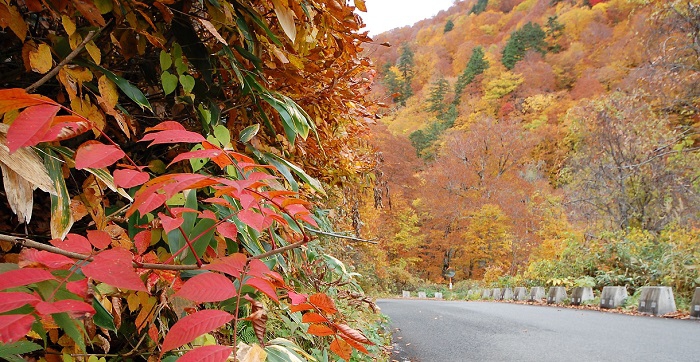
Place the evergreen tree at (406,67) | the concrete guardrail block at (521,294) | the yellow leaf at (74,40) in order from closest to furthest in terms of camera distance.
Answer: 1. the yellow leaf at (74,40)
2. the concrete guardrail block at (521,294)
3. the evergreen tree at (406,67)

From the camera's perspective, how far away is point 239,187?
1.66ft

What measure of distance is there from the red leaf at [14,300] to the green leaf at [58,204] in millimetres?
251

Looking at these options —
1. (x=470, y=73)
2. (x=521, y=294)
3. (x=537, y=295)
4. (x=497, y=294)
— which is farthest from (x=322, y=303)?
(x=470, y=73)

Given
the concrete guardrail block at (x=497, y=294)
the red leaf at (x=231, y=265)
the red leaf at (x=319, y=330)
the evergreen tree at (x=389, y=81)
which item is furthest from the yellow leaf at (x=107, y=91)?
the concrete guardrail block at (x=497, y=294)

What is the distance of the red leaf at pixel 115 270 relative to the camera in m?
0.44

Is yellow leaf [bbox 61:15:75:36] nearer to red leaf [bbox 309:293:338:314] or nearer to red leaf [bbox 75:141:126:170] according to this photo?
red leaf [bbox 75:141:126:170]

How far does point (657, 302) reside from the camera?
6.39 metres

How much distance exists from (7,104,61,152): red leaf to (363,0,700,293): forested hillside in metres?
1.66

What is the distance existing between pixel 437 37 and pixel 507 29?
8.70 m

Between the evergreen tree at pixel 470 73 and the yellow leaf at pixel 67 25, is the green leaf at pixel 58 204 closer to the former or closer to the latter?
the yellow leaf at pixel 67 25

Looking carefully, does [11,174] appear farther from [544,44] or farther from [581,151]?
[544,44]

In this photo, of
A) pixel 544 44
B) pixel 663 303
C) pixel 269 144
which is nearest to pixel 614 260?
pixel 663 303

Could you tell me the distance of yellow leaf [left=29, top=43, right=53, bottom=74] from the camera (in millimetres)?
734

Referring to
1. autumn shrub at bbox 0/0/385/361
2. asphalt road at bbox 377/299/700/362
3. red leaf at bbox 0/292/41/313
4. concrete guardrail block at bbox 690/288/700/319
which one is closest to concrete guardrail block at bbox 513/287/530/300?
asphalt road at bbox 377/299/700/362
